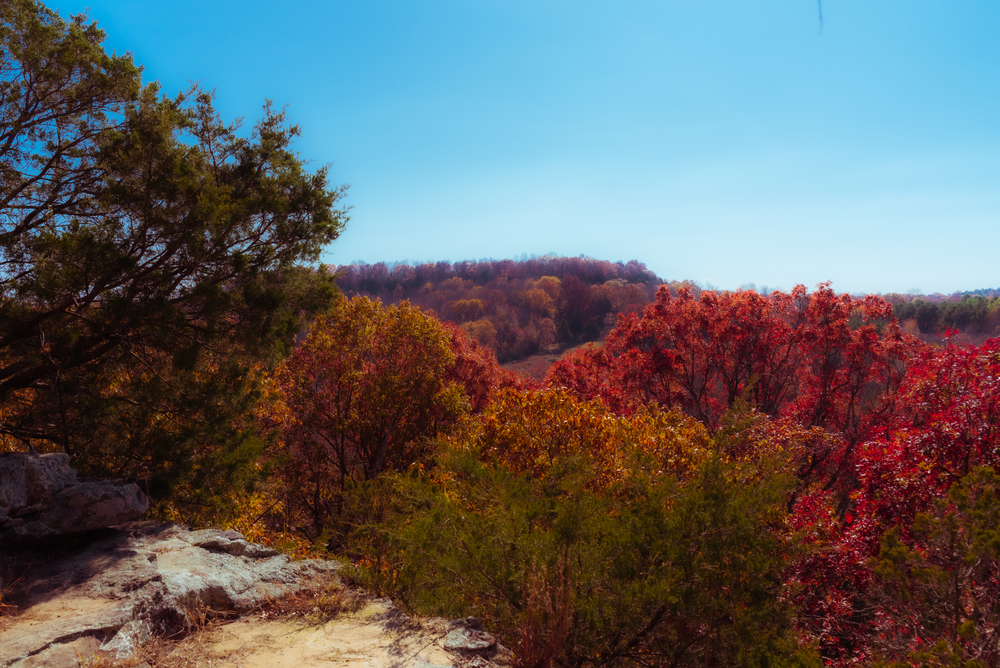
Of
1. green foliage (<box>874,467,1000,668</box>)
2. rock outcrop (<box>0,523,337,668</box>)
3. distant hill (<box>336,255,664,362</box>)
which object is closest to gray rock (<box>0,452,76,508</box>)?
rock outcrop (<box>0,523,337,668</box>)

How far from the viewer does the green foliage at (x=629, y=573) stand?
4.11m

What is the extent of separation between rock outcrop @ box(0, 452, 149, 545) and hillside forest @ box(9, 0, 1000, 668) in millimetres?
933

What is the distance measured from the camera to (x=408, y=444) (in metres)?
14.1

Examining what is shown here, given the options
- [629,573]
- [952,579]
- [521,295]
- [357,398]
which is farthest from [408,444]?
[521,295]

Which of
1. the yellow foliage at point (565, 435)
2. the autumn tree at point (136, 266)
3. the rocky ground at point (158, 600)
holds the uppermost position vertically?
the autumn tree at point (136, 266)

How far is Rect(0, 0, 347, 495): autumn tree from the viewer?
21.7ft

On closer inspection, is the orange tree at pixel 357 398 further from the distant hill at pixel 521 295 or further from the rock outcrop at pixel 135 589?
the distant hill at pixel 521 295

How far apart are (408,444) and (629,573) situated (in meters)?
10.4

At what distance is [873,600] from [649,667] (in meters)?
3.28

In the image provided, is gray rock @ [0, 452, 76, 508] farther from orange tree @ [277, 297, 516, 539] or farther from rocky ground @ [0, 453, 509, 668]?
orange tree @ [277, 297, 516, 539]

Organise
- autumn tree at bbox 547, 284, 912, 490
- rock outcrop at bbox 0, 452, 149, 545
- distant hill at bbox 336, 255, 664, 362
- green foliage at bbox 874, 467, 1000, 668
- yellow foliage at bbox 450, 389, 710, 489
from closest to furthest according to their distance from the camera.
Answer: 1. green foliage at bbox 874, 467, 1000, 668
2. rock outcrop at bbox 0, 452, 149, 545
3. yellow foliage at bbox 450, 389, 710, 489
4. autumn tree at bbox 547, 284, 912, 490
5. distant hill at bbox 336, 255, 664, 362

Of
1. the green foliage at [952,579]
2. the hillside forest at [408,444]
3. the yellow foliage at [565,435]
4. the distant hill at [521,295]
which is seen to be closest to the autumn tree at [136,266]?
the hillside forest at [408,444]

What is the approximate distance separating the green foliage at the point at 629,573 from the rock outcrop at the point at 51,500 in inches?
142

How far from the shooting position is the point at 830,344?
16266mm
